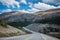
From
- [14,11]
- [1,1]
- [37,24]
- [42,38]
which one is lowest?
[42,38]

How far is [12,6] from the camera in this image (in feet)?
15.7

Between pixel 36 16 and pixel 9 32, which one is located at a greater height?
pixel 36 16

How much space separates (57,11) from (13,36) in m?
1.53

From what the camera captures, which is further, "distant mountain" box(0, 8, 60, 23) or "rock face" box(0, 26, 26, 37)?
"distant mountain" box(0, 8, 60, 23)

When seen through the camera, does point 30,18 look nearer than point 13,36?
No

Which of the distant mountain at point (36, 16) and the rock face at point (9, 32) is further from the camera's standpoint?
the distant mountain at point (36, 16)

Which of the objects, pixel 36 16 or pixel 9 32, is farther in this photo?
pixel 36 16

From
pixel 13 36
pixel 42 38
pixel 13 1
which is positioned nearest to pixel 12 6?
pixel 13 1

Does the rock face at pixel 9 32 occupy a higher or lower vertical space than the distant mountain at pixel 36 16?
lower

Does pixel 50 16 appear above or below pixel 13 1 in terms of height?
below

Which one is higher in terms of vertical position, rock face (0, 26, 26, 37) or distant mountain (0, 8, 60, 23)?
distant mountain (0, 8, 60, 23)

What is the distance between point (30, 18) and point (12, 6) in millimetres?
→ 670

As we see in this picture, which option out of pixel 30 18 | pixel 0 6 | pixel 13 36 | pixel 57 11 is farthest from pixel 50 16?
pixel 0 6

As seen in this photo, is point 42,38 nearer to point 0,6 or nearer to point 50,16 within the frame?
point 50,16
